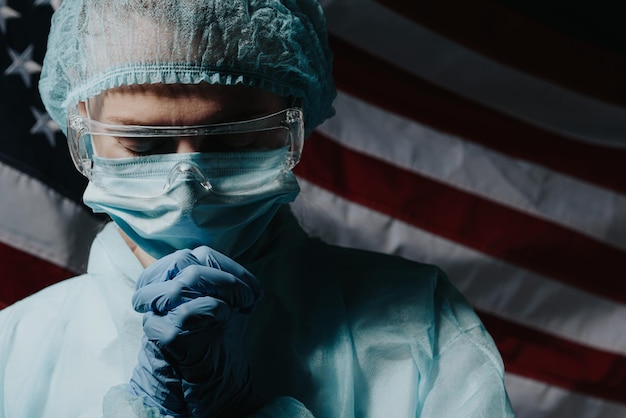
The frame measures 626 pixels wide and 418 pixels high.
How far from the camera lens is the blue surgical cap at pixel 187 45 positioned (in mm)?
1370

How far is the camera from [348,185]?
2.46m

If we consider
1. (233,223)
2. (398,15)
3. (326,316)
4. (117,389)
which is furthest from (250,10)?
(398,15)

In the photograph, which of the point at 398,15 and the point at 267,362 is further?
the point at 398,15

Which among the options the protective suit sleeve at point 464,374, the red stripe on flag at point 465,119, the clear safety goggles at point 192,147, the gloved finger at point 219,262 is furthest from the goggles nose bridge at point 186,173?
the red stripe on flag at point 465,119

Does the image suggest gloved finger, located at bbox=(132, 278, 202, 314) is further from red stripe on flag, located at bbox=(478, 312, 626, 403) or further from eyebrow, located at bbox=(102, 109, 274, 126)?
red stripe on flag, located at bbox=(478, 312, 626, 403)

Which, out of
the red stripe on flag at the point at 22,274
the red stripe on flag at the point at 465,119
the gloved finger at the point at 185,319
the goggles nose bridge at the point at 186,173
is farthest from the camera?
the red stripe on flag at the point at 465,119

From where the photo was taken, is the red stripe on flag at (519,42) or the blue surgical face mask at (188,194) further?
the red stripe on flag at (519,42)

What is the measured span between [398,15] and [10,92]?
1054 millimetres

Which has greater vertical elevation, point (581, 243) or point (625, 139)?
point (625, 139)

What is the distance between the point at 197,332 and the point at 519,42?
152cm

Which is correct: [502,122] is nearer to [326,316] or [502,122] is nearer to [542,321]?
[542,321]

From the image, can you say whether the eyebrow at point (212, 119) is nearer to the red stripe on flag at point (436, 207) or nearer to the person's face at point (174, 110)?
the person's face at point (174, 110)

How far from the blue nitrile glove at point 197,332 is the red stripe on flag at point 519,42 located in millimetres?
1315

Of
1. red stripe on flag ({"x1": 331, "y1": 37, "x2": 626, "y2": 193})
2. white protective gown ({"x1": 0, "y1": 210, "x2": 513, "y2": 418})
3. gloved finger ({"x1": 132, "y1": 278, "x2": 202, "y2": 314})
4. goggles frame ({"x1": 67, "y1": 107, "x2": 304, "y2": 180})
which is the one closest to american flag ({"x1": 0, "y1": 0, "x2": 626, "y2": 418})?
red stripe on flag ({"x1": 331, "y1": 37, "x2": 626, "y2": 193})
